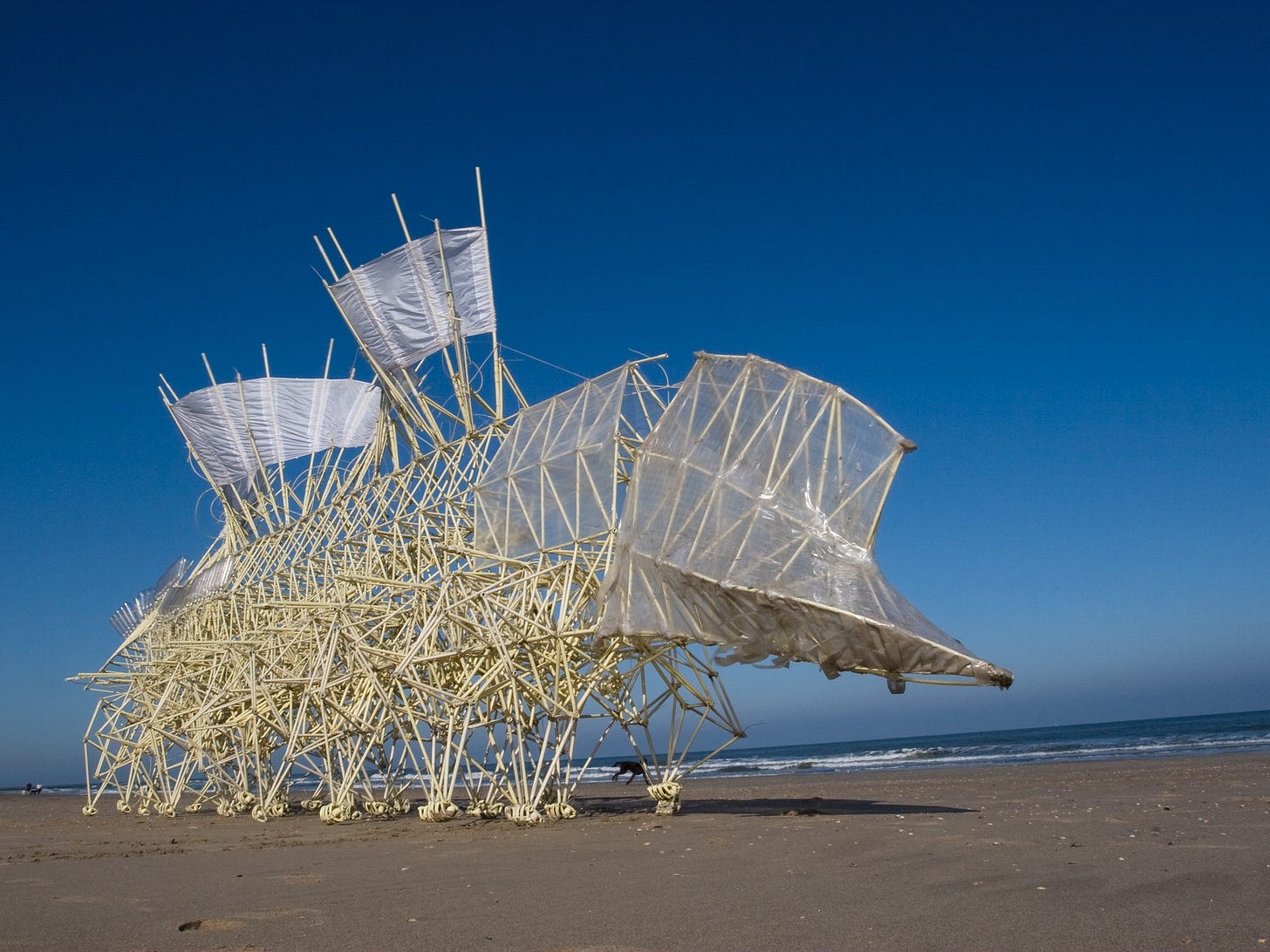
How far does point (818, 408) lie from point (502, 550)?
5.65m

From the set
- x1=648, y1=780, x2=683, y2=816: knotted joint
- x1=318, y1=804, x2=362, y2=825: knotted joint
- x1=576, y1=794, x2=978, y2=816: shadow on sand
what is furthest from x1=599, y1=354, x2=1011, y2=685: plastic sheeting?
x1=318, y1=804, x2=362, y2=825: knotted joint

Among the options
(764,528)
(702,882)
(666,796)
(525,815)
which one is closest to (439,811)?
(525,815)

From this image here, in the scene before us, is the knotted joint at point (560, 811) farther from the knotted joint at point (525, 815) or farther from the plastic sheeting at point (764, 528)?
the plastic sheeting at point (764, 528)

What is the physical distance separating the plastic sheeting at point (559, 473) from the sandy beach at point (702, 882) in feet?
14.1

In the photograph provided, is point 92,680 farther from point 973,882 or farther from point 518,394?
point 973,882

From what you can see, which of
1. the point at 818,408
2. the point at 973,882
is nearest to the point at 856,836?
the point at 973,882

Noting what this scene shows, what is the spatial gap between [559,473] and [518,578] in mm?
1709

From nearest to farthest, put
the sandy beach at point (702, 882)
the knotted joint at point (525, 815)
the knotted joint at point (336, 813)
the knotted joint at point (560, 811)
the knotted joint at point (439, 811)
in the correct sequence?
the sandy beach at point (702, 882)
the knotted joint at point (525, 815)
the knotted joint at point (560, 811)
the knotted joint at point (439, 811)
the knotted joint at point (336, 813)

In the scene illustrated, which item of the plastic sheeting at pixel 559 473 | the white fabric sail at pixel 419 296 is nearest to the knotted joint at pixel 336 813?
the plastic sheeting at pixel 559 473

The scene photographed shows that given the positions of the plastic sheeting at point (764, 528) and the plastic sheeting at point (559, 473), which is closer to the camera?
the plastic sheeting at point (764, 528)

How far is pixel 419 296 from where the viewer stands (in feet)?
66.1

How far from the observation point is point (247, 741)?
21859 mm

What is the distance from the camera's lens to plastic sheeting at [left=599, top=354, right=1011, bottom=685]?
481 inches

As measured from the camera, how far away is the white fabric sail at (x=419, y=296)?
64.8ft
